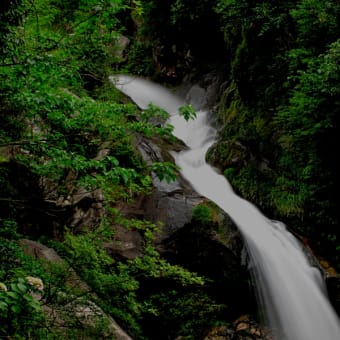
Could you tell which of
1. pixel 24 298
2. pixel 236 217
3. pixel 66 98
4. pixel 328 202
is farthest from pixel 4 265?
pixel 328 202

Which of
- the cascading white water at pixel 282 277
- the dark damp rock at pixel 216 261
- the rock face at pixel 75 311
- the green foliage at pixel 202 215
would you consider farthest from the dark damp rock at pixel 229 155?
the rock face at pixel 75 311

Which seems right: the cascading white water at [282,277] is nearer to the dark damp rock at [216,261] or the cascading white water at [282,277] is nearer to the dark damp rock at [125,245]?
the dark damp rock at [216,261]

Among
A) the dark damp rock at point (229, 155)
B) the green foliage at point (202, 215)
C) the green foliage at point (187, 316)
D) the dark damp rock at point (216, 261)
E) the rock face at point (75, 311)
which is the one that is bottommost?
the rock face at point (75, 311)

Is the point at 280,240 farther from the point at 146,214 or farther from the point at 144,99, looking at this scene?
the point at 144,99

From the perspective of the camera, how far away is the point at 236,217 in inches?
340

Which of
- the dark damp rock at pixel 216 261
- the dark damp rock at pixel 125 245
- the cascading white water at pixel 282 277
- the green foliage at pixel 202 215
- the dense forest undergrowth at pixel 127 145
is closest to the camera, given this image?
the dense forest undergrowth at pixel 127 145

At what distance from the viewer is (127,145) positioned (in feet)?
22.6

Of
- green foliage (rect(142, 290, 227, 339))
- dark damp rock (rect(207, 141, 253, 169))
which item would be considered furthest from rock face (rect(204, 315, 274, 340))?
dark damp rock (rect(207, 141, 253, 169))

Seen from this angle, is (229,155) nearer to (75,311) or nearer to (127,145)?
(127,145)

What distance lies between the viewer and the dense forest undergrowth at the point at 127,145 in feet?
9.22

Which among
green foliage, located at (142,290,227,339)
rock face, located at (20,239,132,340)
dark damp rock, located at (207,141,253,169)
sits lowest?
rock face, located at (20,239,132,340)

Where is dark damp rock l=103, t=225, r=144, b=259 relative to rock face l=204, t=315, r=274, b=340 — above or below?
above

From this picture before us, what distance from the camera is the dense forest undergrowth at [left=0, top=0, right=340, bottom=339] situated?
111 inches

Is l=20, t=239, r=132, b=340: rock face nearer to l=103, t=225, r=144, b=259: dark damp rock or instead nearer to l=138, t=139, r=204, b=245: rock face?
l=103, t=225, r=144, b=259: dark damp rock
